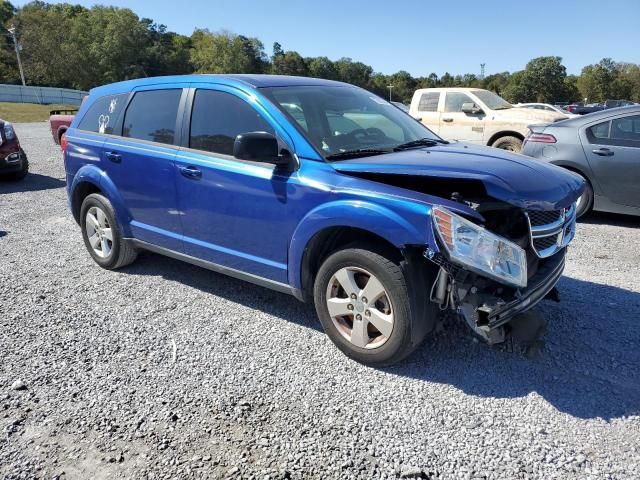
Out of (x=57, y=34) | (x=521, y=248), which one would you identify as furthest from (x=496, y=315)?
(x=57, y=34)

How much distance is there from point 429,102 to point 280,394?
10428 millimetres

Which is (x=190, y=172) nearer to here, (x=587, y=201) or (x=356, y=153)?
(x=356, y=153)

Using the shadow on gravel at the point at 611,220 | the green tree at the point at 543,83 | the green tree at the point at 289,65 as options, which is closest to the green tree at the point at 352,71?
the green tree at the point at 289,65

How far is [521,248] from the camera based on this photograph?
2908 millimetres

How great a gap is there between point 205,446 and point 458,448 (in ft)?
4.20

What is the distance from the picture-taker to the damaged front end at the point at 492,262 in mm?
2713

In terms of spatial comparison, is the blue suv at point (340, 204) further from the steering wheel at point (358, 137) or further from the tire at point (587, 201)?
the tire at point (587, 201)

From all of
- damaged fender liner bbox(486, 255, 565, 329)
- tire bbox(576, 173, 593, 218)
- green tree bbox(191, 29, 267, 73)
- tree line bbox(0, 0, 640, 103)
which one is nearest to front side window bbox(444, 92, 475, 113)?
tire bbox(576, 173, 593, 218)

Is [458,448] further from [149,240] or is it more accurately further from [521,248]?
[149,240]

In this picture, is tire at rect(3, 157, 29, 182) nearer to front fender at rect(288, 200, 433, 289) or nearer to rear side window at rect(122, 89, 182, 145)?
rear side window at rect(122, 89, 182, 145)

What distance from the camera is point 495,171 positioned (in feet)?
9.70

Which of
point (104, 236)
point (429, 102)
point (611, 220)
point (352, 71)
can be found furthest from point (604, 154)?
point (352, 71)

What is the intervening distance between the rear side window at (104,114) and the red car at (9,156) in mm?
5673

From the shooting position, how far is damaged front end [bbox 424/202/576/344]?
8.90 feet
